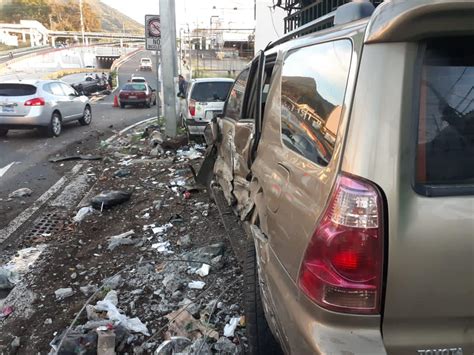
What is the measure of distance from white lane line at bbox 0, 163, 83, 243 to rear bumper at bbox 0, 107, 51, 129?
504 cm

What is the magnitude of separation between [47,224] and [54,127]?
8.15 metres

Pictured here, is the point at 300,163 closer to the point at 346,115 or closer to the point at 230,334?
the point at 346,115

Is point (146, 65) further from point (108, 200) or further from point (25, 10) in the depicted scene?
point (25, 10)

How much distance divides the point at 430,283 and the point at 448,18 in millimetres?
917

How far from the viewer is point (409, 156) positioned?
1543mm

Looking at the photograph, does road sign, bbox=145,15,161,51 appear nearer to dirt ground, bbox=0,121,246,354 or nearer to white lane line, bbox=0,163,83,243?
white lane line, bbox=0,163,83,243

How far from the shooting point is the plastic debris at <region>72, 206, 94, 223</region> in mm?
5827

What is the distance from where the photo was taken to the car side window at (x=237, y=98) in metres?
4.38

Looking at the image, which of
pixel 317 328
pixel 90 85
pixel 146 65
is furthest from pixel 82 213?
pixel 146 65

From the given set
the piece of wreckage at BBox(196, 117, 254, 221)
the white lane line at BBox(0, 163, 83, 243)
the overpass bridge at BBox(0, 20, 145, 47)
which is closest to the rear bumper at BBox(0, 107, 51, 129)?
the white lane line at BBox(0, 163, 83, 243)

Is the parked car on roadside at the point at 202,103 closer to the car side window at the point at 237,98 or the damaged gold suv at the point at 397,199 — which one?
the car side window at the point at 237,98

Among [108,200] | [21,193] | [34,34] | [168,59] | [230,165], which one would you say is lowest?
[21,193]

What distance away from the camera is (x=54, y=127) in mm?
13031

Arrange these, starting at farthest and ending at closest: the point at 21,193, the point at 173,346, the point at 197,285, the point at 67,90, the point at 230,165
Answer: the point at 67,90
the point at 21,193
the point at 230,165
the point at 197,285
the point at 173,346
